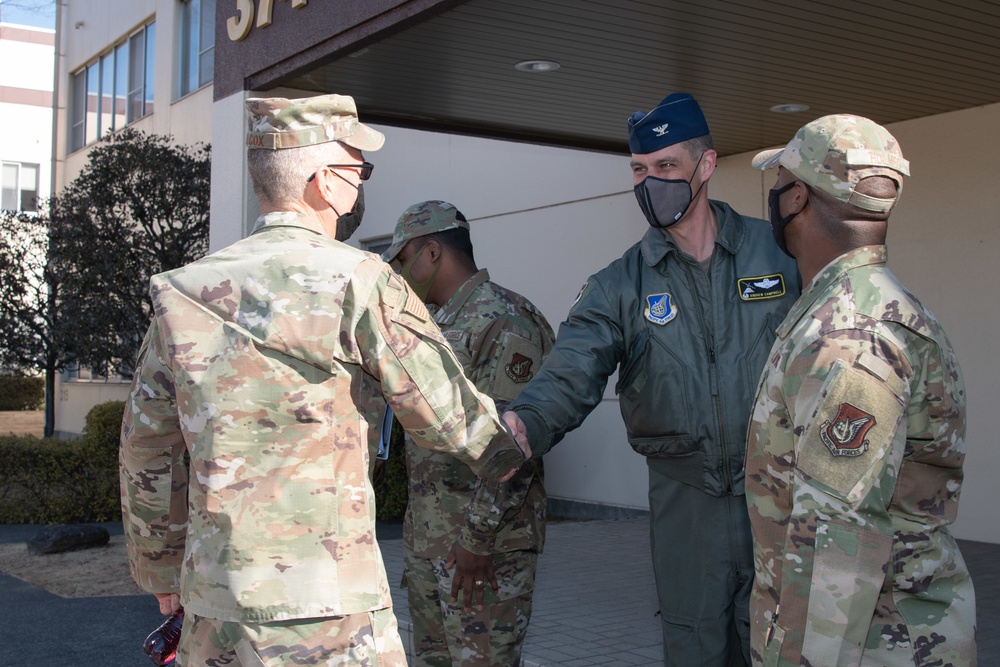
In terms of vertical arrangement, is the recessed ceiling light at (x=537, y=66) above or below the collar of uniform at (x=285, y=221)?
above

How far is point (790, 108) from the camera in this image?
7.30 m

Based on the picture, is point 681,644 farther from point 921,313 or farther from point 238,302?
point 238,302

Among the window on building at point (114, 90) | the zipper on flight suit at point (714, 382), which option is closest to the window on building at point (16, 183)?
the window on building at point (114, 90)

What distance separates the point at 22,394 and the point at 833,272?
3341cm

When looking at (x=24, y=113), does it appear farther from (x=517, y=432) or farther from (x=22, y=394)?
(x=517, y=432)

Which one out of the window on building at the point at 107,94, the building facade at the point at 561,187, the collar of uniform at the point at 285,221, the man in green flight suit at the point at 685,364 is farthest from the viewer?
the window on building at the point at 107,94

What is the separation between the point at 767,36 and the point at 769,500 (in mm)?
3977

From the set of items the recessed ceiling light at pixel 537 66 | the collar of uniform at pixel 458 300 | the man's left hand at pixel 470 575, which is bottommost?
the man's left hand at pixel 470 575

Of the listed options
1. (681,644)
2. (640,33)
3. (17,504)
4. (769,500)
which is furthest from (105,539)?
(769,500)

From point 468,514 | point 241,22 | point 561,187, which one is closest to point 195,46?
point 561,187

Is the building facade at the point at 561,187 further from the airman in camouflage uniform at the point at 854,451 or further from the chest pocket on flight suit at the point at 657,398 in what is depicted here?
the airman in camouflage uniform at the point at 854,451

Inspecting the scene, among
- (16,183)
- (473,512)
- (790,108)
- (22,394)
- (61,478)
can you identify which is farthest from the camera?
(16,183)

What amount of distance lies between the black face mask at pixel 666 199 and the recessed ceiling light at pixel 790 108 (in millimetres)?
4327

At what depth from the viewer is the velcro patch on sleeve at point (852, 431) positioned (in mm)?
2092
